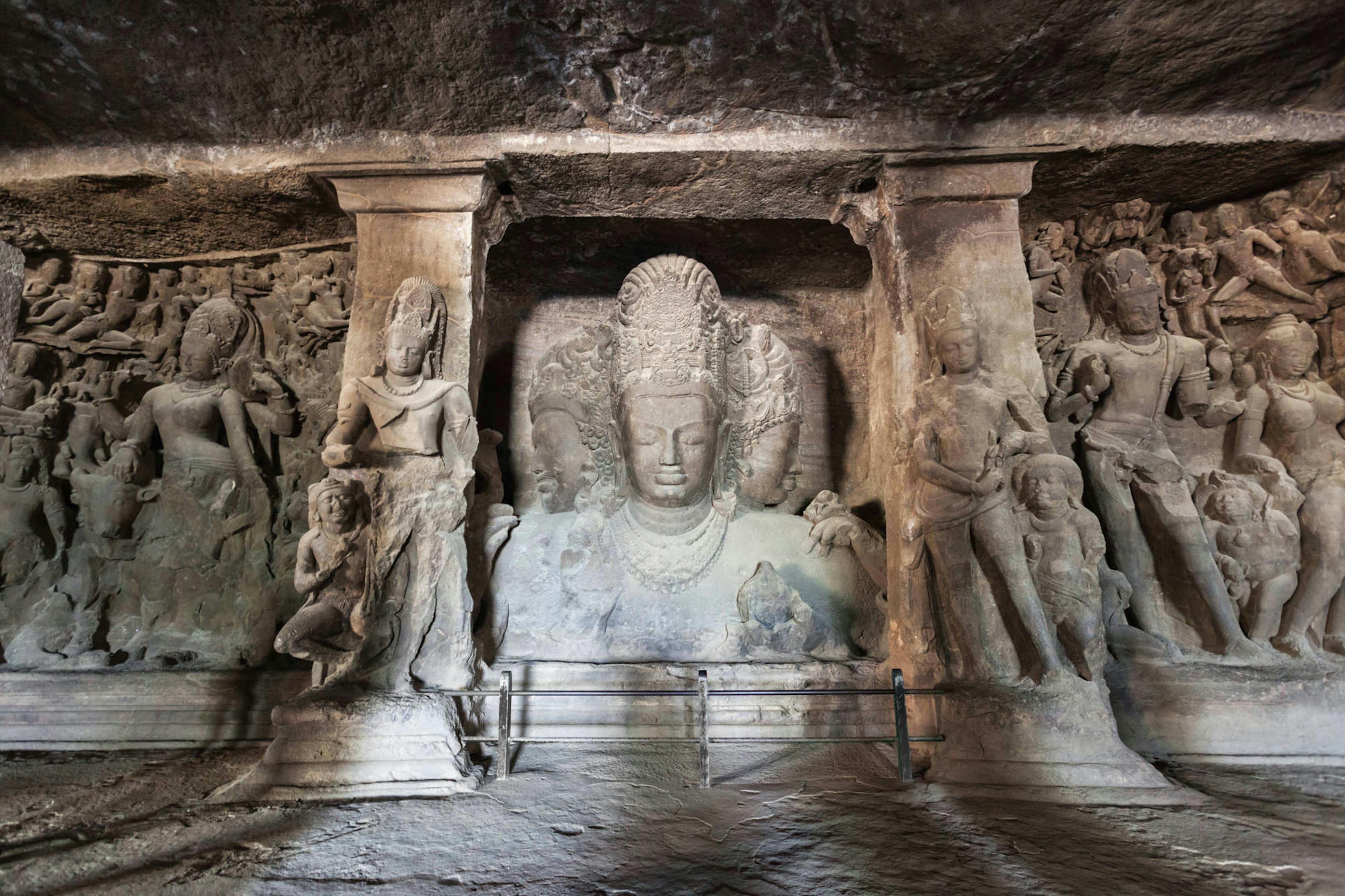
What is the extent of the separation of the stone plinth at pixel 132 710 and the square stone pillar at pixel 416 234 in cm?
197

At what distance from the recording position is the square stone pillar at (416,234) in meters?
3.46

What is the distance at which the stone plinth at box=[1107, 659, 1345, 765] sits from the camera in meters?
3.10

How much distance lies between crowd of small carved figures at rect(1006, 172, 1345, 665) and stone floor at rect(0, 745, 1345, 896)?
85 cm

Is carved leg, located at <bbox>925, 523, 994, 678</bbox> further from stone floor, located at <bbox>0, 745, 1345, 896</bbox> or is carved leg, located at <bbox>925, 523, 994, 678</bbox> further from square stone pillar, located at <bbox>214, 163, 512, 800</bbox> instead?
square stone pillar, located at <bbox>214, 163, 512, 800</bbox>

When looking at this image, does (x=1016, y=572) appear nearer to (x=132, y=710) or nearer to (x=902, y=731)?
(x=902, y=731)

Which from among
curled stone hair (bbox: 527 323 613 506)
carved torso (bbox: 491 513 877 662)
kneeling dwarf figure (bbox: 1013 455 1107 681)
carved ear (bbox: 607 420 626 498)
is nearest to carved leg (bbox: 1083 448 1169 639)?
kneeling dwarf figure (bbox: 1013 455 1107 681)

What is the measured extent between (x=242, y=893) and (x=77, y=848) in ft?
2.64

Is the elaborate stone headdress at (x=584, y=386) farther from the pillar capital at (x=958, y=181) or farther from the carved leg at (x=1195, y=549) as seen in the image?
the carved leg at (x=1195, y=549)

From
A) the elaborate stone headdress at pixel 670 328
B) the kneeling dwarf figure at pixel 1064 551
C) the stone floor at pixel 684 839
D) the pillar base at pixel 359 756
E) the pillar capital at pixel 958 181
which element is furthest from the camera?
the elaborate stone headdress at pixel 670 328

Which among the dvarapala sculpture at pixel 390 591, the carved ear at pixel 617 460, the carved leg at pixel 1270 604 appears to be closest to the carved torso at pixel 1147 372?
the carved leg at pixel 1270 604

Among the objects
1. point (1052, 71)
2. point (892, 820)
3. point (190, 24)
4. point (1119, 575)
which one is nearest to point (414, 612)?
point (892, 820)

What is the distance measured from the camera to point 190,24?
2.90 metres

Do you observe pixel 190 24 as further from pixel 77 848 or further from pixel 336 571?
pixel 77 848

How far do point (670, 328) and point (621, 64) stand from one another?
1.34 m
